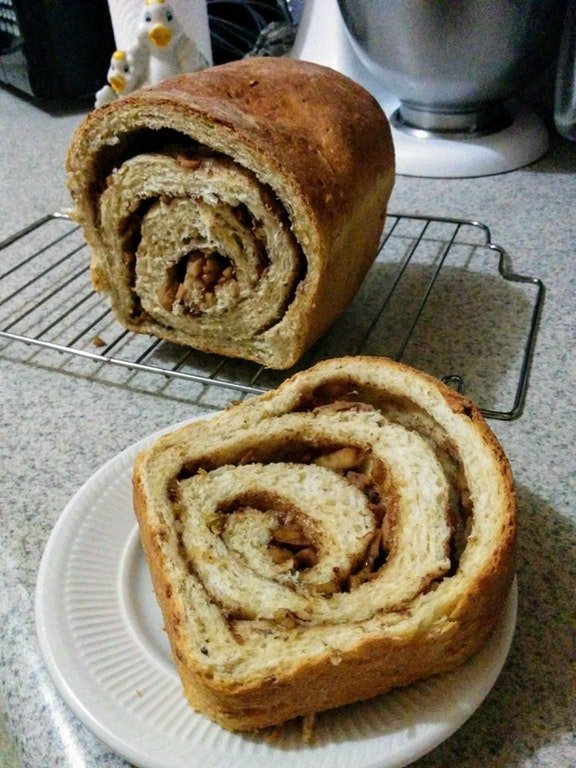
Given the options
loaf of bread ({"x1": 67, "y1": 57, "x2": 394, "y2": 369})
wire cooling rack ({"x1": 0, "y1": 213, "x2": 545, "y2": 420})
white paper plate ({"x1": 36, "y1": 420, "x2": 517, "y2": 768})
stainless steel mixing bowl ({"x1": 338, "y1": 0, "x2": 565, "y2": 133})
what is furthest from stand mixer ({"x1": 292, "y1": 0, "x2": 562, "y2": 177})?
white paper plate ({"x1": 36, "y1": 420, "x2": 517, "y2": 768})

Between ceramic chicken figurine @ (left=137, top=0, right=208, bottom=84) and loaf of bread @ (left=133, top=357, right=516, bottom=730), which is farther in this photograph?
ceramic chicken figurine @ (left=137, top=0, right=208, bottom=84)

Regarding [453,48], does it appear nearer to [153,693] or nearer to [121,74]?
[121,74]

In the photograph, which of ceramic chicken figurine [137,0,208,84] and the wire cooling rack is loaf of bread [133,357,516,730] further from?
ceramic chicken figurine [137,0,208,84]

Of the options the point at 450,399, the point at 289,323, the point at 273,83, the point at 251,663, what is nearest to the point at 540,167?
the point at 273,83

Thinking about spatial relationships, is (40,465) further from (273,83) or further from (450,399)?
(273,83)

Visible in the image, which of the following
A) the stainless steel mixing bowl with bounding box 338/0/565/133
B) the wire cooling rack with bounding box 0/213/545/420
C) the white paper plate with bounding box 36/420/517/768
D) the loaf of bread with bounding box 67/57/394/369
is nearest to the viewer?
the white paper plate with bounding box 36/420/517/768

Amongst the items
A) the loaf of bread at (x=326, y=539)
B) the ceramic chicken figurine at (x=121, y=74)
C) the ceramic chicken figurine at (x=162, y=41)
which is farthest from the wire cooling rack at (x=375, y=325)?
the ceramic chicken figurine at (x=162, y=41)

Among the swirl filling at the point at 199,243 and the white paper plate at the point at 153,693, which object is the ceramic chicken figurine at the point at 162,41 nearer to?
the swirl filling at the point at 199,243
